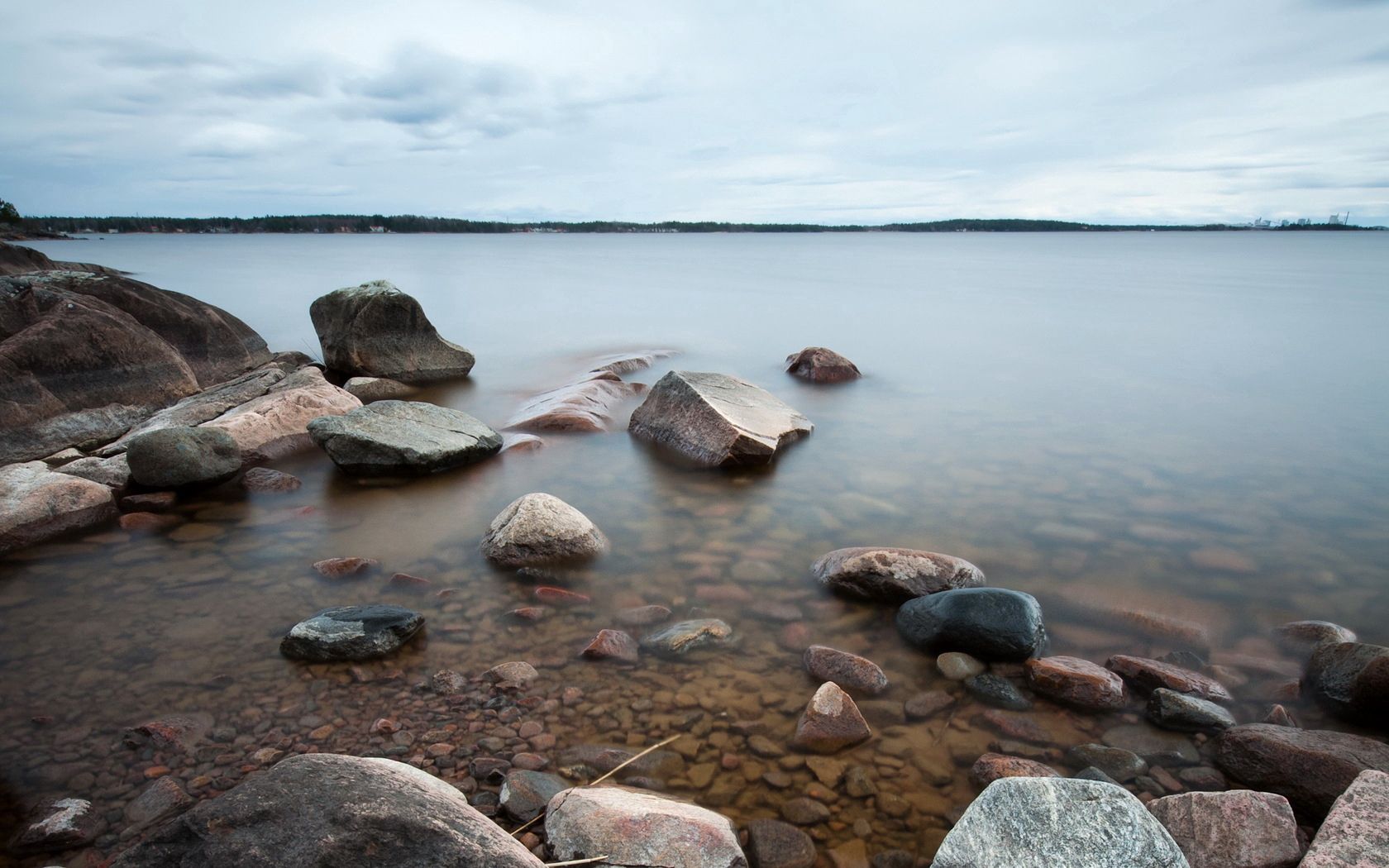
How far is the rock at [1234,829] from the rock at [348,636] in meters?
3.47

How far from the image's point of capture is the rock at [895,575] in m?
4.47

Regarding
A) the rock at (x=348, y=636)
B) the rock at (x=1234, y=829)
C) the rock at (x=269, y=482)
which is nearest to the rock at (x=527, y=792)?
the rock at (x=348, y=636)

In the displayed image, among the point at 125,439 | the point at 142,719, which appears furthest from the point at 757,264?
the point at 142,719

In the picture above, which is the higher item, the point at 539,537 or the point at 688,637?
the point at 539,537

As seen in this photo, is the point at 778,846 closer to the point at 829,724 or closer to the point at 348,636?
the point at 829,724

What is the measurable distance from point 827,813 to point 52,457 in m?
7.55

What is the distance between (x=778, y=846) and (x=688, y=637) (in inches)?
54.6

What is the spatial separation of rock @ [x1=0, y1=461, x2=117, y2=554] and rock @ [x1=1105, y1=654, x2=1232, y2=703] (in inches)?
267

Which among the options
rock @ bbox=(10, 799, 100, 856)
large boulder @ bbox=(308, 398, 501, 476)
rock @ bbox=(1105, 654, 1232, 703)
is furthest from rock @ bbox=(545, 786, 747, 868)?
large boulder @ bbox=(308, 398, 501, 476)

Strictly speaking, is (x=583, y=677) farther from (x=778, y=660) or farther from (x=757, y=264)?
(x=757, y=264)

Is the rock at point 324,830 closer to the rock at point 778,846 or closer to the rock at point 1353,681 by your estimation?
the rock at point 778,846

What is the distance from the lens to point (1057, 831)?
224 cm

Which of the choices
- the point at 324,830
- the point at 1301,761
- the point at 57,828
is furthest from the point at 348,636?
the point at 1301,761

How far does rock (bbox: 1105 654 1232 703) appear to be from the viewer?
11.8 feet
